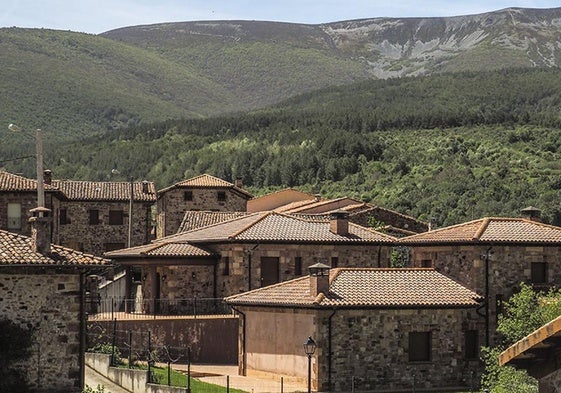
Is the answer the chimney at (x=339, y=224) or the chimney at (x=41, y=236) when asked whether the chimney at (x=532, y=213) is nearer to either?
the chimney at (x=339, y=224)

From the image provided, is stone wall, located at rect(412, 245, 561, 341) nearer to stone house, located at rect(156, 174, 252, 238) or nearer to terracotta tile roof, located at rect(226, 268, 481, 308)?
terracotta tile roof, located at rect(226, 268, 481, 308)

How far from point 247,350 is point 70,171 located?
84564mm

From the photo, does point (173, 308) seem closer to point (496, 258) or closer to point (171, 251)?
point (171, 251)

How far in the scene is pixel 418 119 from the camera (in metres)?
134

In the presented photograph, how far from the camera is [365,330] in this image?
38.9 metres

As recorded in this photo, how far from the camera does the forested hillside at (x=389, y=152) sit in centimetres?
9606

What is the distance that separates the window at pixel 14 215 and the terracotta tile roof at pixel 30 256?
2654 centimetres

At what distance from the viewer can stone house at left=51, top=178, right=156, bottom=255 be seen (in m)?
72.0

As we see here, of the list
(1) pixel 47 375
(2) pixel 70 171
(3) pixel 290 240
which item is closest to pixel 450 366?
(3) pixel 290 240

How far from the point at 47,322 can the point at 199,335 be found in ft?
51.7

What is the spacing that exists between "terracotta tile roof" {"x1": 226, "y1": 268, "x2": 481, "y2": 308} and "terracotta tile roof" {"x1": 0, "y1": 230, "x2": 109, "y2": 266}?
1036cm

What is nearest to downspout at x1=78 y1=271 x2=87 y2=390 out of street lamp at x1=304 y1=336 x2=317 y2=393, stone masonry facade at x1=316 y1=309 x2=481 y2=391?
street lamp at x1=304 y1=336 x2=317 y2=393

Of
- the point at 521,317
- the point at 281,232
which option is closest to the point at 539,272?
the point at 521,317

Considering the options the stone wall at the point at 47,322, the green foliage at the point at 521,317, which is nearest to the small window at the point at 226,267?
the green foliage at the point at 521,317
